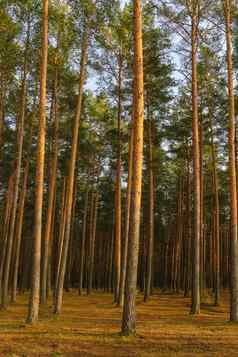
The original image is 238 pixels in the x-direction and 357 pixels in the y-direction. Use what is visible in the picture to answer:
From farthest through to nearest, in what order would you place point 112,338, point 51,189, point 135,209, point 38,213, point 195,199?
point 51,189, point 195,199, point 38,213, point 135,209, point 112,338

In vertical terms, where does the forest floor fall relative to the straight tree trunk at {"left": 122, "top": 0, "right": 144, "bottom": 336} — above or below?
below

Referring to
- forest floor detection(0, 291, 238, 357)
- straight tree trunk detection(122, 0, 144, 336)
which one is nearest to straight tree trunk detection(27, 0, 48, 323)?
forest floor detection(0, 291, 238, 357)

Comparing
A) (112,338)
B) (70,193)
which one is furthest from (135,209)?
(70,193)

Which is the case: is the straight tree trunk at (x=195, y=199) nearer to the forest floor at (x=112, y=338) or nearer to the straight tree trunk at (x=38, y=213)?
the forest floor at (x=112, y=338)

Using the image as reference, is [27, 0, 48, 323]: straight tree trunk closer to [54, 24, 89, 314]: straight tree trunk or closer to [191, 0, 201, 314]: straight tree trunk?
[54, 24, 89, 314]: straight tree trunk

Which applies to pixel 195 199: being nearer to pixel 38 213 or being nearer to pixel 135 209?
pixel 135 209

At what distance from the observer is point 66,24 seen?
15.6 m

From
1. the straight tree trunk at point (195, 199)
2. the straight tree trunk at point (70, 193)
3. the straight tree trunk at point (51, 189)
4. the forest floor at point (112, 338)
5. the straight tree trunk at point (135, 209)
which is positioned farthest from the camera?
the straight tree trunk at point (51, 189)

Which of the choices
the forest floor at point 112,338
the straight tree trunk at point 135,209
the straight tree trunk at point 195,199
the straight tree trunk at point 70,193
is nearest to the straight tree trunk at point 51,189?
the straight tree trunk at point 70,193

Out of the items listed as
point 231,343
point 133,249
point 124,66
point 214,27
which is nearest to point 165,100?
point 124,66

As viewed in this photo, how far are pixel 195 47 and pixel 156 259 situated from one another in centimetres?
3173

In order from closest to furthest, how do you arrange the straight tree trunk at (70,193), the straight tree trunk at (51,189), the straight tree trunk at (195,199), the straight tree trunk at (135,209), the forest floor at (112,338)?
the forest floor at (112,338)
the straight tree trunk at (135,209)
the straight tree trunk at (70,193)
the straight tree trunk at (195,199)
the straight tree trunk at (51,189)

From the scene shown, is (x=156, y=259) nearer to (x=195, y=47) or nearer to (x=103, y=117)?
(x=103, y=117)

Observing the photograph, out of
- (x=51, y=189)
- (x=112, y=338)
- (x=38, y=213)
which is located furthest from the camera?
(x=51, y=189)
